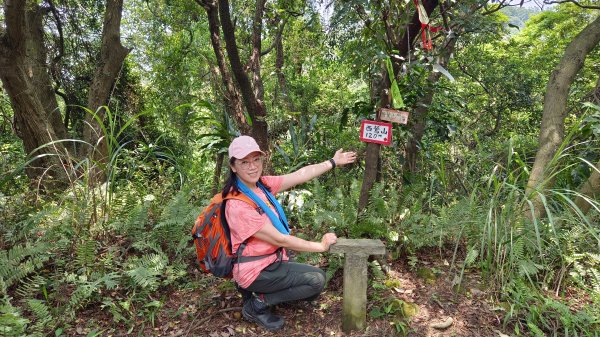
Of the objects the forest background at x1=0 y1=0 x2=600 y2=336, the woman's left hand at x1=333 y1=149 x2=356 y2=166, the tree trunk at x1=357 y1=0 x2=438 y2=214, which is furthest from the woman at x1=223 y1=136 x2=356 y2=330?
the tree trunk at x1=357 y1=0 x2=438 y2=214

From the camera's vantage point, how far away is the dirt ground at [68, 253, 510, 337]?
7.92 feet

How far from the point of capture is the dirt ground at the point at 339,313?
7.92 ft

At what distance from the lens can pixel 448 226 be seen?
3098mm

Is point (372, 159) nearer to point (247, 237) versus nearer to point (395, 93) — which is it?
point (395, 93)

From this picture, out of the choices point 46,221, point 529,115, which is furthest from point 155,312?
point 529,115

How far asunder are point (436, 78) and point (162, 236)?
3653mm

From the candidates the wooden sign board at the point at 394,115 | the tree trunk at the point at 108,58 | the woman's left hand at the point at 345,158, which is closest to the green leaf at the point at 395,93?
the wooden sign board at the point at 394,115

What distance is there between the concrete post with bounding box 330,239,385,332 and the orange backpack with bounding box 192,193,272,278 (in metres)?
0.53

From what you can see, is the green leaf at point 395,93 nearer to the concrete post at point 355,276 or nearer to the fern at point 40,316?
the concrete post at point 355,276

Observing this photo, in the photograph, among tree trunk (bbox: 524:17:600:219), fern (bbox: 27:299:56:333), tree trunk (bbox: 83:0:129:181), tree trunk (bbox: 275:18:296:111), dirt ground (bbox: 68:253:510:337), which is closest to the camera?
fern (bbox: 27:299:56:333)

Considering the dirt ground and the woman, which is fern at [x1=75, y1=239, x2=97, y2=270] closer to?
the dirt ground

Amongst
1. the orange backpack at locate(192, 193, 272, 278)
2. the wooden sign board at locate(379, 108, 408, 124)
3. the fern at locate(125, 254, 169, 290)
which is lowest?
the fern at locate(125, 254, 169, 290)

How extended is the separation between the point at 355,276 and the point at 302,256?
802mm

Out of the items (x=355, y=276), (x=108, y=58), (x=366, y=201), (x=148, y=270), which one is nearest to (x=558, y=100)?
(x=366, y=201)
